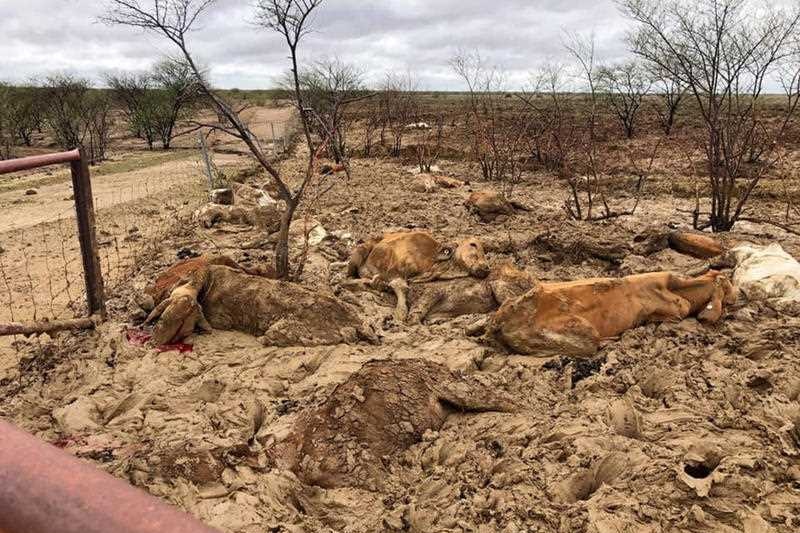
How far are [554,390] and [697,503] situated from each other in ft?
3.83

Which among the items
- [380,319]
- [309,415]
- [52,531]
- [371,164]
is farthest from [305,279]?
[371,164]

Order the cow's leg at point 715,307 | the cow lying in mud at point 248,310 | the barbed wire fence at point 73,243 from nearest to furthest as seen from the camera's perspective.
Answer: the cow's leg at point 715,307
the cow lying in mud at point 248,310
the barbed wire fence at point 73,243

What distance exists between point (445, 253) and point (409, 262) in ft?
1.24

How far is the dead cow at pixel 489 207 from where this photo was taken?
8.06m

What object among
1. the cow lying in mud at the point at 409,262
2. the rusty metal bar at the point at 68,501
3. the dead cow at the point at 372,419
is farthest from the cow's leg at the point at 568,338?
the rusty metal bar at the point at 68,501

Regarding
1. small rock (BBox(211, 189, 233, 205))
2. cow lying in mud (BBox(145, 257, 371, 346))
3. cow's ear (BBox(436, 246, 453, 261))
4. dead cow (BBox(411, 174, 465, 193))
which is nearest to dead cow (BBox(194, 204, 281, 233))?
small rock (BBox(211, 189, 233, 205))

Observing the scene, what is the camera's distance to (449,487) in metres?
2.57

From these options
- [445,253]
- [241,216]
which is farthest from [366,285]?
[241,216]

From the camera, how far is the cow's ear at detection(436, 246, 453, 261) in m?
5.37

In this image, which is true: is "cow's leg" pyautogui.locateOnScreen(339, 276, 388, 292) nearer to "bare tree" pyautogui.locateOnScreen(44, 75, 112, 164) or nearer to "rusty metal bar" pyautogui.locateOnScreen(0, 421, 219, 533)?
"rusty metal bar" pyautogui.locateOnScreen(0, 421, 219, 533)

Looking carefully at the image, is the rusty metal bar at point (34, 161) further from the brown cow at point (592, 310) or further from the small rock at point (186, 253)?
the brown cow at point (592, 310)

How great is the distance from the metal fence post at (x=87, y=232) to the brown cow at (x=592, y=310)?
292 centimetres


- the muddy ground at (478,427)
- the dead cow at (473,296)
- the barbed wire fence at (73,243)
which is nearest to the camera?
the muddy ground at (478,427)

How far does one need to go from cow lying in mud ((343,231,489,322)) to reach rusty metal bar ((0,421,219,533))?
14.5ft
